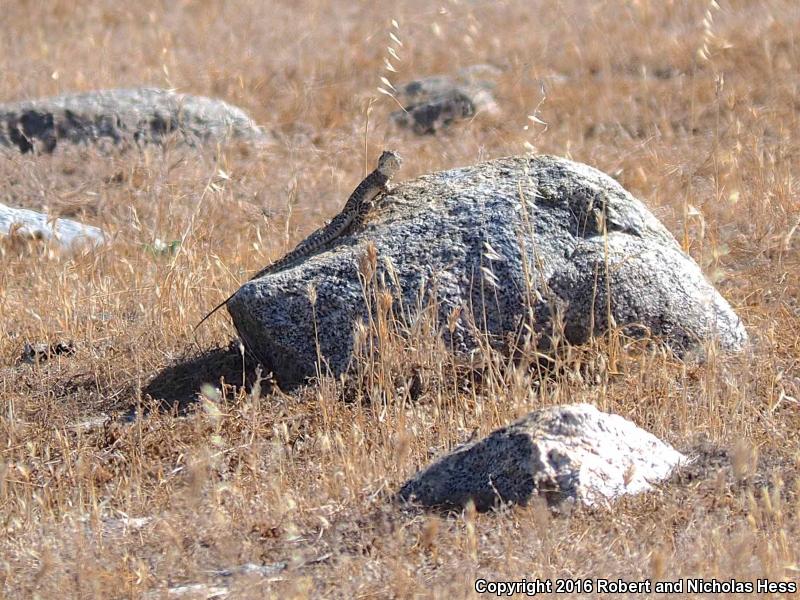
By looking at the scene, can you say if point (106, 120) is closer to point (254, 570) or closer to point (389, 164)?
point (389, 164)

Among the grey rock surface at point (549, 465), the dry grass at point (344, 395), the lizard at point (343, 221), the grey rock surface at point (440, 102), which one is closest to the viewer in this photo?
the dry grass at point (344, 395)

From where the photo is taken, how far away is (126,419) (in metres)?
5.30

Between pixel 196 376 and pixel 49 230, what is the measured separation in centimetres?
310

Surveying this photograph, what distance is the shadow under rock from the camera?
5.41 meters

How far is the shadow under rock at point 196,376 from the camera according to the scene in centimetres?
541

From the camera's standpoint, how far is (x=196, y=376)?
5.59 metres

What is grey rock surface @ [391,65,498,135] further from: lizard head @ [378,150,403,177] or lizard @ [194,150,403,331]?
lizard @ [194,150,403,331]

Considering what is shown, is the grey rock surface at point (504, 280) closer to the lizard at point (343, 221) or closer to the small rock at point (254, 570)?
the lizard at point (343, 221)

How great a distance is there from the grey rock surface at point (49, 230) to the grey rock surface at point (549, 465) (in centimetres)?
424

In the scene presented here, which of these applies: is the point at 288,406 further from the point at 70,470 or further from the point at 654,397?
the point at 654,397

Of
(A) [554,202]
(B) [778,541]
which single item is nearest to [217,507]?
(B) [778,541]

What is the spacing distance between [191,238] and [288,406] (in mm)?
2676

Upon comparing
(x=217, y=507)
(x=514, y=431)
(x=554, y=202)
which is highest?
(x=554, y=202)

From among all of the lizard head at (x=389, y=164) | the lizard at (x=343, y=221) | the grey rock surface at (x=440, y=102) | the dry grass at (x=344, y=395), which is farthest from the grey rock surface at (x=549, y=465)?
the grey rock surface at (x=440, y=102)
